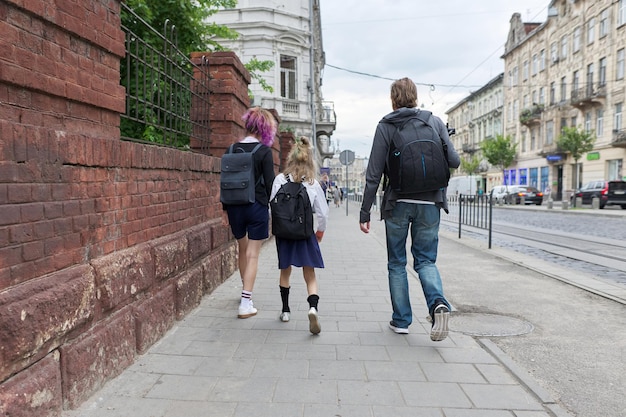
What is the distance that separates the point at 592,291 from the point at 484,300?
4.61 feet

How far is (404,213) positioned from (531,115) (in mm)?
47595

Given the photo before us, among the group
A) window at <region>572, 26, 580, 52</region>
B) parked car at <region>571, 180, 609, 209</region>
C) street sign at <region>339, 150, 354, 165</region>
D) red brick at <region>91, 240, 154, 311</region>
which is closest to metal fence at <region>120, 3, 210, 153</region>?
red brick at <region>91, 240, 154, 311</region>

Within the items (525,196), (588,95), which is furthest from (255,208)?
(588,95)

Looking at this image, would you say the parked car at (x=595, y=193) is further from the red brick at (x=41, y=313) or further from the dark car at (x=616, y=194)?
the red brick at (x=41, y=313)

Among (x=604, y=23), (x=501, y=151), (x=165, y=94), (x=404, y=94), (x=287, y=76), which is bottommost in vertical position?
(x=404, y=94)

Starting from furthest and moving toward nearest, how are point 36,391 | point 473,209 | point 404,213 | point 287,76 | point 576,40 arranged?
point 576,40
point 287,76
point 473,209
point 404,213
point 36,391

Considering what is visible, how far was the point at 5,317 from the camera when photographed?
79.5 inches

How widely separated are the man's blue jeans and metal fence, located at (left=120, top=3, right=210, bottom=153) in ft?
7.51

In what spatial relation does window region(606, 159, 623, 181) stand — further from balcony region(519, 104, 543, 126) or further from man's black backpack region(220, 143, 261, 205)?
man's black backpack region(220, 143, 261, 205)

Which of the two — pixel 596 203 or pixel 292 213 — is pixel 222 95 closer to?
pixel 292 213

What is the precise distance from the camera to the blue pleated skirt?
427 centimetres

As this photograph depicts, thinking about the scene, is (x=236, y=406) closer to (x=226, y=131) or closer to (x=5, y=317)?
(x=5, y=317)

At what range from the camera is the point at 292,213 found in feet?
13.6

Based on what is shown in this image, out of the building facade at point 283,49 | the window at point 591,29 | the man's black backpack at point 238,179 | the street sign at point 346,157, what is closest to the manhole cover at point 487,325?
the man's black backpack at point 238,179
